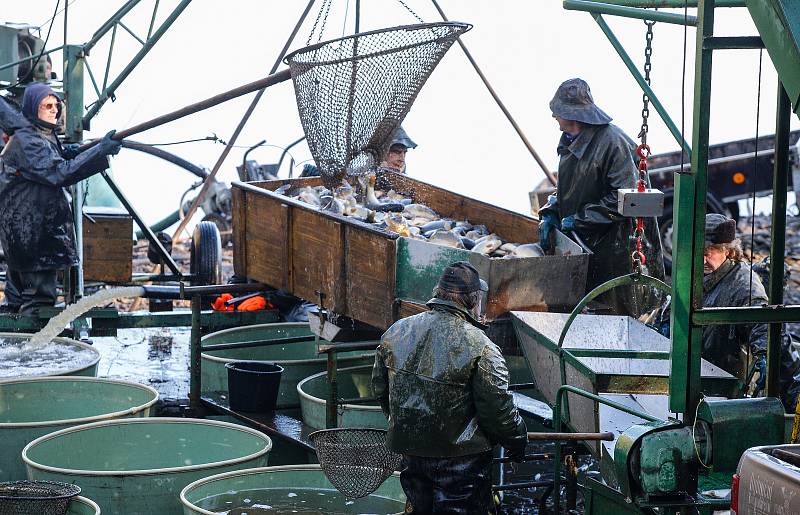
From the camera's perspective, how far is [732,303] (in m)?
6.10

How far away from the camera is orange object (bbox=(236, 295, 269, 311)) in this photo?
9297mm

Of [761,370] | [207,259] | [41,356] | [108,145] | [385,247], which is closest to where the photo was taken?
[761,370]

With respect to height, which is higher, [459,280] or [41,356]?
[459,280]

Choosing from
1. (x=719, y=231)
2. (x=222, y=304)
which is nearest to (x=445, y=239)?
(x=719, y=231)

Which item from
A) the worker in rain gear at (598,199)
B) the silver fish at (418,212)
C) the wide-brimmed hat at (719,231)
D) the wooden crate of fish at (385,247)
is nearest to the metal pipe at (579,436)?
the wooden crate of fish at (385,247)

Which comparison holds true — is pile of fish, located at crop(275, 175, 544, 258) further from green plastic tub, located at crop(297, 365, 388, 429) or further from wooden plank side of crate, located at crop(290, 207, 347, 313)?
green plastic tub, located at crop(297, 365, 388, 429)

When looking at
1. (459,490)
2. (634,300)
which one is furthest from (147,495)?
(634,300)

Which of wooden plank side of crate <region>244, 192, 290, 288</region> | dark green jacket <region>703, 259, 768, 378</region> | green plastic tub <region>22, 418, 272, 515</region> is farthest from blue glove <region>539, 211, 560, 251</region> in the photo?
green plastic tub <region>22, 418, 272, 515</region>

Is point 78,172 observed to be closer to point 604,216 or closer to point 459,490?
point 604,216

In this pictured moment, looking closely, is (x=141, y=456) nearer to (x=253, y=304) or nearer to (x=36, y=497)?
(x=36, y=497)

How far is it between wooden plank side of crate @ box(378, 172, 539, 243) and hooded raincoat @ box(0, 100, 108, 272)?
2562mm

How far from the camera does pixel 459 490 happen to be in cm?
486

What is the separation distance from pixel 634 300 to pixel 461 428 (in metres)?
2.57

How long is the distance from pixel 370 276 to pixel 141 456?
5.57ft
